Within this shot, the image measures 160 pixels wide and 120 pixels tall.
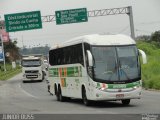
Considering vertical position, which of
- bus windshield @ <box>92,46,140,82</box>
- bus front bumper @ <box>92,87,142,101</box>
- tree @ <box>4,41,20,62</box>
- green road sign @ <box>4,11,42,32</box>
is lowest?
tree @ <box>4,41,20,62</box>

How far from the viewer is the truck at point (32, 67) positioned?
58.0m

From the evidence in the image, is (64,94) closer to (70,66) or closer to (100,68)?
(70,66)

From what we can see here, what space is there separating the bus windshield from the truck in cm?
3643

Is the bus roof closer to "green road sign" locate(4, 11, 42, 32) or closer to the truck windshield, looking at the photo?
"green road sign" locate(4, 11, 42, 32)

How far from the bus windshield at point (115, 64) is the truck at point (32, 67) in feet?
120

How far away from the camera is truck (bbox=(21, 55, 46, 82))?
58028 mm

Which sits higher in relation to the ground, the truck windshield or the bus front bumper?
the bus front bumper

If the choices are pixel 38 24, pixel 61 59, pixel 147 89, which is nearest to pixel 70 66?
pixel 61 59

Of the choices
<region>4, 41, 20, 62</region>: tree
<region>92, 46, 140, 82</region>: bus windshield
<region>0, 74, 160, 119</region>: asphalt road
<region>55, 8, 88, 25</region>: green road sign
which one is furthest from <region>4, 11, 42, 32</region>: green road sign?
<region>4, 41, 20, 62</region>: tree

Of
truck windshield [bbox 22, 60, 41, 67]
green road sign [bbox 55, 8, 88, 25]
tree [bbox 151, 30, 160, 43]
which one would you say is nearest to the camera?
green road sign [bbox 55, 8, 88, 25]

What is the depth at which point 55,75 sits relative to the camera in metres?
28.6

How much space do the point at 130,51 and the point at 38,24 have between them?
36204 millimetres

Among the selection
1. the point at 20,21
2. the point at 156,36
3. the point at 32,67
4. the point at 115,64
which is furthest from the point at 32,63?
the point at 156,36

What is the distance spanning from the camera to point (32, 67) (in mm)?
58344
